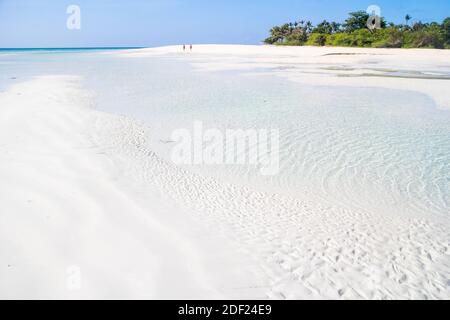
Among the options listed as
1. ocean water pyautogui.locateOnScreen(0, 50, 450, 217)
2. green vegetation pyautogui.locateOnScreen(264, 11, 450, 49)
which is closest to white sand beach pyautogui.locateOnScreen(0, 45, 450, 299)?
ocean water pyautogui.locateOnScreen(0, 50, 450, 217)

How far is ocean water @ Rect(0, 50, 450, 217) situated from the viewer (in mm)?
5418

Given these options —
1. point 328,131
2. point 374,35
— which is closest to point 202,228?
point 328,131

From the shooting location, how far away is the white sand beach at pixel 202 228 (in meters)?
3.15

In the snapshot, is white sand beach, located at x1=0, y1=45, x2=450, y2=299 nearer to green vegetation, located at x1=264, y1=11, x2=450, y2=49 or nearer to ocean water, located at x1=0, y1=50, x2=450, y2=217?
ocean water, located at x1=0, y1=50, x2=450, y2=217

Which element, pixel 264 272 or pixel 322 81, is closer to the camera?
pixel 264 272

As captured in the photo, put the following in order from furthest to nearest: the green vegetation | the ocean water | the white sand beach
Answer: the green vegetation
the ocean water
the white sand beach

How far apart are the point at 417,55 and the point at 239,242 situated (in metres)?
35.3

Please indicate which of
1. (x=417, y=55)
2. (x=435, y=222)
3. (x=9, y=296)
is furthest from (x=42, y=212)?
(x=417, y=55)

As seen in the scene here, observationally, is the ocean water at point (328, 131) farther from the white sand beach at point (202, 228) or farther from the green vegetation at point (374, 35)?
the green vegetation at point (374, 35)

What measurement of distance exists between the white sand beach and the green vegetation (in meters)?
39.5

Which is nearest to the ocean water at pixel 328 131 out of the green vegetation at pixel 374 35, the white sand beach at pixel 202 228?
the white sand beach at pixel 202 228

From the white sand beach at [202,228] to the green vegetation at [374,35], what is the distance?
39.5 metres

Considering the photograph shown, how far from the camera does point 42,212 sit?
4.20m
